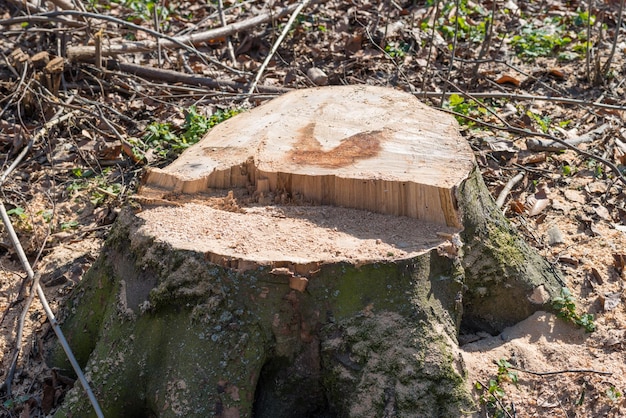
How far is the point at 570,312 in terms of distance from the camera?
3.03 metres

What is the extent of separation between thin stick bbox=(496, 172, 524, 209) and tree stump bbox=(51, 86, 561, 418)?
94 cm

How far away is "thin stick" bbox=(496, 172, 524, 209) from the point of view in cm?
394

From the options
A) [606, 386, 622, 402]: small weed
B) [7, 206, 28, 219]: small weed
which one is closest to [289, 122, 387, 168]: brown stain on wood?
[606, 386, 622, 402]: small weed

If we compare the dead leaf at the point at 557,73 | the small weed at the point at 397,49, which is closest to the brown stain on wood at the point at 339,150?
the small weed at the point at 397,49

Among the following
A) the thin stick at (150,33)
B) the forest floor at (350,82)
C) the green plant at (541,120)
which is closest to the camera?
the forest floor at (350,82)

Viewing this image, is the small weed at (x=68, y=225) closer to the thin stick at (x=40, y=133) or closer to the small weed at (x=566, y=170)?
the thin stick at (x=40, y=133)

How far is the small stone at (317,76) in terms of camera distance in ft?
18.1

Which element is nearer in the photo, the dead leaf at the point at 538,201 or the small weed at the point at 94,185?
the dead leaf at the point at 538,201

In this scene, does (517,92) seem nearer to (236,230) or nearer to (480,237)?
(480,237)

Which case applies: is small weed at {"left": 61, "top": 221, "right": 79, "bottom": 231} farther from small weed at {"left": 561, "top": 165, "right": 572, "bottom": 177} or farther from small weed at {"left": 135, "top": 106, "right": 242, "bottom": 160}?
small weed at {"left": 561, "top": 165, "right": 572, "bottom": 177}

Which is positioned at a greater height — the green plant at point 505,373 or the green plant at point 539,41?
the green plant at point 539,41

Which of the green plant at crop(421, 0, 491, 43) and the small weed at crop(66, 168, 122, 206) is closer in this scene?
the small weed at crop(66, 168, 122, 206)

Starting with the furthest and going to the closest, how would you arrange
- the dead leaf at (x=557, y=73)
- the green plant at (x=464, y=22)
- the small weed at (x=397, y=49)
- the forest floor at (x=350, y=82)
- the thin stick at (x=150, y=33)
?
the green plant at (x=464, y=22) < the small weed at (x=397, y=49) < the dead leaf at (x=557, y=73) < the thin stick at (x=150, y=33) < the forest floor at (x=350, y=82)

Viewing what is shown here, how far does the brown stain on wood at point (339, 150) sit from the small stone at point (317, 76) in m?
2.53
